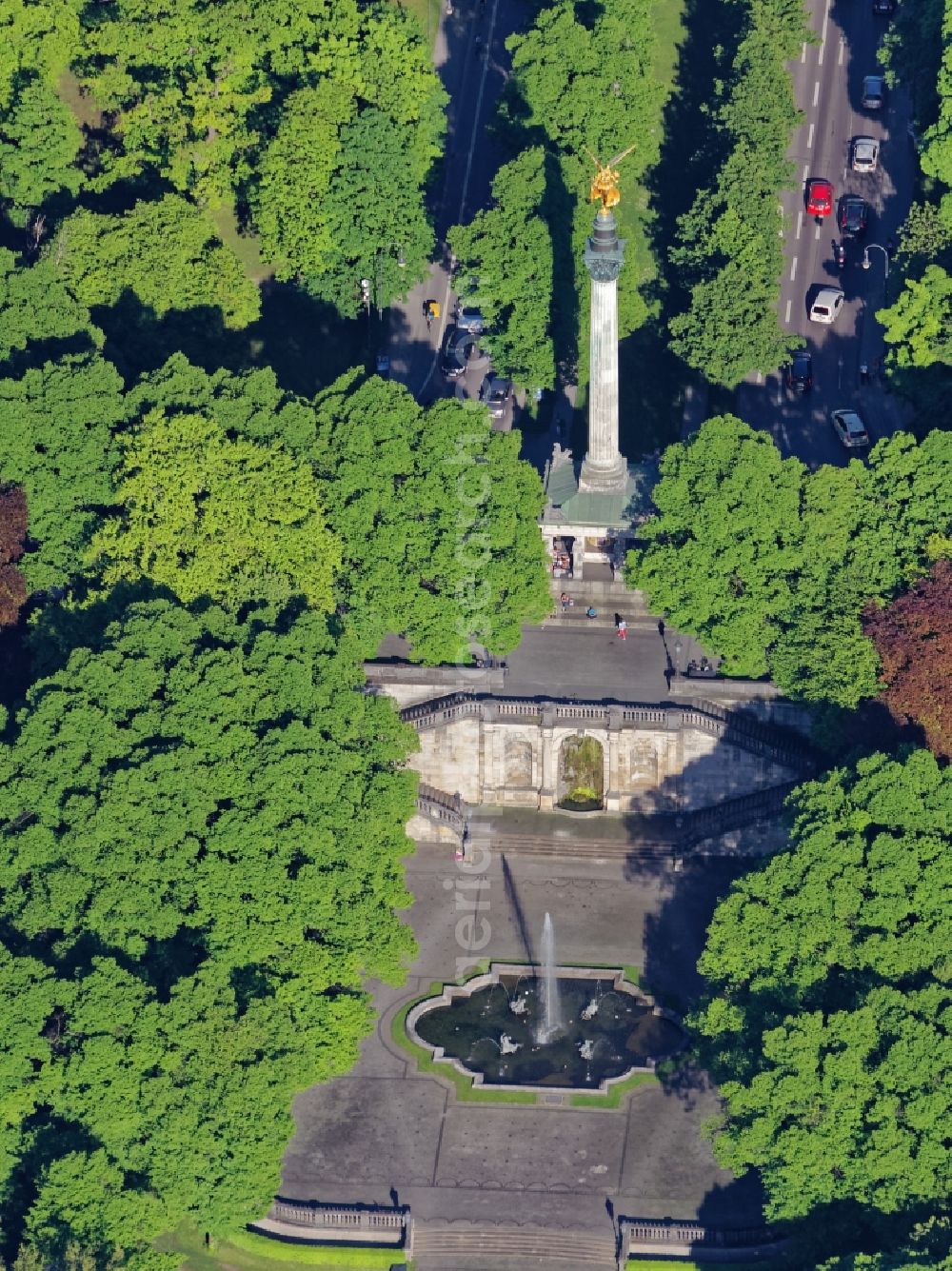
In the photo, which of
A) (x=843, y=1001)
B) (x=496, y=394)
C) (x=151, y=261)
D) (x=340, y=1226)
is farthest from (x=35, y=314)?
(x=843, y=1001)

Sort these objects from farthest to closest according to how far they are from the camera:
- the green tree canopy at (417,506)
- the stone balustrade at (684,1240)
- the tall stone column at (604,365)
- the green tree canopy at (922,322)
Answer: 1. the green tree canopy at (922,322)
2. the green tree canopy at (417,506)
3. the tall stone column at (604,365)
4. the stone balustrade at (684,1240)

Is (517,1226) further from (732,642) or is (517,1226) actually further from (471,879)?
(732,642)

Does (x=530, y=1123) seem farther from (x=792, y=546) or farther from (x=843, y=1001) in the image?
(x=792, y=546)

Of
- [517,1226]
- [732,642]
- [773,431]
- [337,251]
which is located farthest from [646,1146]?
[337,251]

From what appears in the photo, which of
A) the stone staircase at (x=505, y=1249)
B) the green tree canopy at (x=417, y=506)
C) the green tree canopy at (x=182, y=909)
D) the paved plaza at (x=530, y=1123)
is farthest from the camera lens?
the green tree canopy at (x=417, y=506)

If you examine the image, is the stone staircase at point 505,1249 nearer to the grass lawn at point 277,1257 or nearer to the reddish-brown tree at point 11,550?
the grass lawn at point 277,1257

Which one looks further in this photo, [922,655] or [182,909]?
[922,655]

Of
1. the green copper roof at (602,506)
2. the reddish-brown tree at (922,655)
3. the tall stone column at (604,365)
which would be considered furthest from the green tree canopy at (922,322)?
the tall stone column at (604,365)
